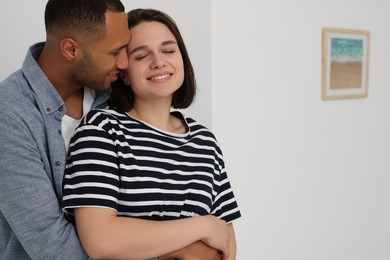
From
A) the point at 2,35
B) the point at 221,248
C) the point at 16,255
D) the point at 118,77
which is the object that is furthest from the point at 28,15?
the point at 221,248

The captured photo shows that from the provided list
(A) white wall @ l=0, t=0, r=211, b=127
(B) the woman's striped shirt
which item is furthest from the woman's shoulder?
(A) white wall @ l=0, t=0, r=211, b=127

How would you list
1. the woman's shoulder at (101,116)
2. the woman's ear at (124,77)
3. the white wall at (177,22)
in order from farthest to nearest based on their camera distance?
1. the white wall at (177,22)
2. the woman's ear at (124,77)
3. the woman's shoulder at (101,116)

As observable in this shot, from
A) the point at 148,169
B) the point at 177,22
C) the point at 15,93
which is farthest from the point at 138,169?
the point at 177,22

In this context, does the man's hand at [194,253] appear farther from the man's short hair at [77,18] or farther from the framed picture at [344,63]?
the framed picture at [344,63]

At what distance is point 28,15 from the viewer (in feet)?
5.94

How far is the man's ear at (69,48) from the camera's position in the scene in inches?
51.2

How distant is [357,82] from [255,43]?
1.01 m

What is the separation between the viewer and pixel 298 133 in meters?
2.86

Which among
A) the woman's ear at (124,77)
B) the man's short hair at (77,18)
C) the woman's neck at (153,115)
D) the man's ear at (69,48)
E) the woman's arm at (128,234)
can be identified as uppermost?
the man's short hair at (77,18)

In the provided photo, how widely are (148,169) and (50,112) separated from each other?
32cm

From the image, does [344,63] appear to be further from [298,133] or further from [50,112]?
[50,112]

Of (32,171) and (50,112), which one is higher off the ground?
(50,112)

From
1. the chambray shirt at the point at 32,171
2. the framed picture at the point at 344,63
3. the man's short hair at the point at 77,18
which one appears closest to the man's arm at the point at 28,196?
the chambray shirt at the point at 32,171

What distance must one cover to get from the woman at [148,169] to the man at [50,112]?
54 mm
